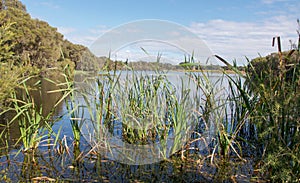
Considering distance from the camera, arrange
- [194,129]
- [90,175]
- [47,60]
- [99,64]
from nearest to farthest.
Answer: [90,175]
[99,64]
[194,129]
[47,60]

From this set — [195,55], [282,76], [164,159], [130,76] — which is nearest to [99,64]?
[130,76]

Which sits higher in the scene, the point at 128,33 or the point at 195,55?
the point at 128,33

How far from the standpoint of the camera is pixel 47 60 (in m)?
23.8

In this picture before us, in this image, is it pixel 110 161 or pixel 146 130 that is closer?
pixel 110 161

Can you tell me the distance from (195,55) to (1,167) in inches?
94.1

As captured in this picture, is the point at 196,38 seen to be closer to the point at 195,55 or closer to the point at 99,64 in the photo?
the point at 195,55

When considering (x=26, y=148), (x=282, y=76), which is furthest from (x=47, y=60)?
(x=282, y=76)

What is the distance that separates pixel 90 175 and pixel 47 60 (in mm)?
22854

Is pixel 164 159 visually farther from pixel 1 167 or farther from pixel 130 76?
pixel 1 167

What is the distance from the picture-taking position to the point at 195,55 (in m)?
3.05

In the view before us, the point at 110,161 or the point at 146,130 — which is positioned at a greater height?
the point at 146,130

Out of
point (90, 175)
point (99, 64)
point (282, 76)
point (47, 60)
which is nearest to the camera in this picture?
point (282, 76)

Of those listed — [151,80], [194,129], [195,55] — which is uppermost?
[195,55]

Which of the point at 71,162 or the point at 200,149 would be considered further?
the point at 200,149
